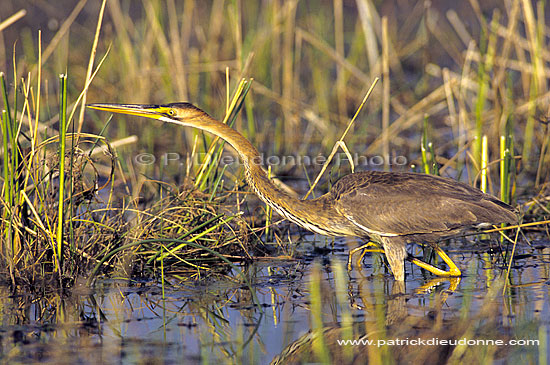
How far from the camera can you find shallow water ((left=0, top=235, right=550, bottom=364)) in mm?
4340

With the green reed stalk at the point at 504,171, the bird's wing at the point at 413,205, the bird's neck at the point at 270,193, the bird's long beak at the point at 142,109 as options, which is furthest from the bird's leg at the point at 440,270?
the bird's long beak at the point at 142,109

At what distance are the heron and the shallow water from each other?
316 millimetres

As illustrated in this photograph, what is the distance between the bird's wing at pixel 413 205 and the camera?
571cm

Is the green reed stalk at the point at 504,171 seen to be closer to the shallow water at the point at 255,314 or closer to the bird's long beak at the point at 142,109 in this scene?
the shallow water at the point at 255,314

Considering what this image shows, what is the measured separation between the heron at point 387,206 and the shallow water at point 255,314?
32 centimetres

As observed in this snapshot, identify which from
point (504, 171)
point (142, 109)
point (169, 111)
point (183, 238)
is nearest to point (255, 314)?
point (183, 238)

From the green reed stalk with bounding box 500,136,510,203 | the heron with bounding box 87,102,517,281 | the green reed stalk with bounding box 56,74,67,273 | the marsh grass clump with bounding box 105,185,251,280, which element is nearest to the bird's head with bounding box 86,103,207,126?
the heron with bounding box 87,102,517,281

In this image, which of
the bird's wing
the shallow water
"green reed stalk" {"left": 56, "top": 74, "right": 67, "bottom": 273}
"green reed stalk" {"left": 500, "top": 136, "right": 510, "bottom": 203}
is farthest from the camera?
"green reed stalk" {"left": 500, "top": 136, "right": 510, "bottom": 203}

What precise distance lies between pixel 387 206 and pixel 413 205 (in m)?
0.19

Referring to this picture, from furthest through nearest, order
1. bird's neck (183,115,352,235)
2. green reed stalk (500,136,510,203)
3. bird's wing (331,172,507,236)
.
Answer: green reed stalk (500,136,510,203) → bird's neck (183,115,352,235) → bird's wing (331,172,507,236)

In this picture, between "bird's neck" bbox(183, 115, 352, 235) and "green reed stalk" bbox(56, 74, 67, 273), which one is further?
"bird's neck" bbox(183, 115, 352, 235)

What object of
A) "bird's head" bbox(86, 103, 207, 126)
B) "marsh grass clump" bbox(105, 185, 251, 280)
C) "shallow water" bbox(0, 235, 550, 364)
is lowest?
"shallow water" bbox(0, 235, 550, 364)

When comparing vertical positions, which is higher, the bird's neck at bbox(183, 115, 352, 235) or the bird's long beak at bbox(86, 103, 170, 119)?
the bird's long beak at bbox(86, 103, 170, 119)

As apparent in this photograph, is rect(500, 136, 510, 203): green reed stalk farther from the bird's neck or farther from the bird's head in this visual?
the bird's head
